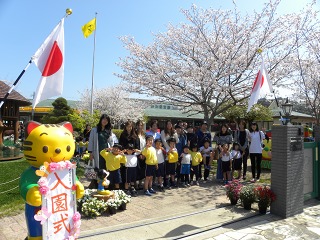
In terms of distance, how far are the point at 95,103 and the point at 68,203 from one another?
107 feet

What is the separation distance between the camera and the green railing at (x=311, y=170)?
663 cm

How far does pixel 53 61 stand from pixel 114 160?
3020mm

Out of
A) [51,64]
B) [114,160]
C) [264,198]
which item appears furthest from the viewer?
[114,160]

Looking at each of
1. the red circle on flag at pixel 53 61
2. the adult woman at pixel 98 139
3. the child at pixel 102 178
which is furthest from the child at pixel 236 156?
the red circle on flag at pixel 53 61

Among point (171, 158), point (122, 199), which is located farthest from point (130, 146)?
point (122, 199)

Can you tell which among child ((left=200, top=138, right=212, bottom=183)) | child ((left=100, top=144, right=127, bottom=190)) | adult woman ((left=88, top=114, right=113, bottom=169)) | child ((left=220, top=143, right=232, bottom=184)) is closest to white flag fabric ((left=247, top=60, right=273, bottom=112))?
child ((left=220, top=143, right=232, bottom=184))

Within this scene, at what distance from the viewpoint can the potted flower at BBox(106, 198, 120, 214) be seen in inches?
215

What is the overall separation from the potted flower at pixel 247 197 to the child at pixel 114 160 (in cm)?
284

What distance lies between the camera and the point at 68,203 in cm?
345

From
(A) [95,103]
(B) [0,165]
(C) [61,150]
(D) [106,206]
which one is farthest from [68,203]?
(A) [95,103]

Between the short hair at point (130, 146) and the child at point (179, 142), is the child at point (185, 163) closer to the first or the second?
the child at point (179, 142)

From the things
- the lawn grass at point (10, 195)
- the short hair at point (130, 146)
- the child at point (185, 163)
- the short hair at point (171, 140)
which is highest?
the short hair at point (171, 140)

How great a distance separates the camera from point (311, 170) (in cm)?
683

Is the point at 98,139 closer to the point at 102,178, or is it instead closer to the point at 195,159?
the point at 102,178
